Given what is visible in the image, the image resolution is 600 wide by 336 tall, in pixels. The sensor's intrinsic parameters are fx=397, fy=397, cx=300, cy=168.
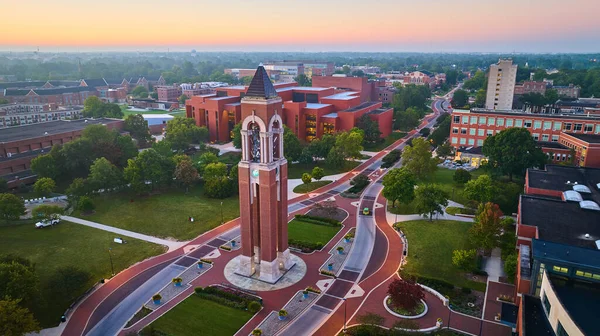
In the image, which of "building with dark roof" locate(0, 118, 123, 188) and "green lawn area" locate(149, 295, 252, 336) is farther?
"building with dark roof" locate(0, 118, 123, 188)

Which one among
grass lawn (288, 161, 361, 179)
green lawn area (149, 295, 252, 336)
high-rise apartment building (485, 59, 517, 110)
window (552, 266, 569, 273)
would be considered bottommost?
green lawn area (149, 295, 252, 336)

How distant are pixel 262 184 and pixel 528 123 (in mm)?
75073

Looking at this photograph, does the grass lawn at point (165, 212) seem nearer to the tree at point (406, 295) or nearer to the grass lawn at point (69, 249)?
the grass lawn at point (69, 249)

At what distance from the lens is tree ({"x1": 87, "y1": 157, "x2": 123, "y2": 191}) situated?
65.9 m

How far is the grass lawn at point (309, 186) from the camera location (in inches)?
2901

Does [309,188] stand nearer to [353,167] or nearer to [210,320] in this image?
[353,167]

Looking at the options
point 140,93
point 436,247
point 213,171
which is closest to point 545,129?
point 436,247

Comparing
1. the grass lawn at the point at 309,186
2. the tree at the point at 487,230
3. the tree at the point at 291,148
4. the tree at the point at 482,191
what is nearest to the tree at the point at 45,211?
the grass lawn at the point at 309,186

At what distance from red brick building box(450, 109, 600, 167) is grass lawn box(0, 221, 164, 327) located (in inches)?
2854

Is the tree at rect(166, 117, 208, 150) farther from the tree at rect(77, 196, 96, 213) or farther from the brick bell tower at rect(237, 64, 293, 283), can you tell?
the brick bell tower at rect(237, 64, 293, 283)

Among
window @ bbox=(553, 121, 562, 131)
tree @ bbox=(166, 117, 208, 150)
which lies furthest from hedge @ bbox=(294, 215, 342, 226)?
window @ bbox=(553, 121, 562, 131)

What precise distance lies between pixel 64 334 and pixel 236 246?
825 inches

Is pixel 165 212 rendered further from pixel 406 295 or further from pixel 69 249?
pixel 406 295

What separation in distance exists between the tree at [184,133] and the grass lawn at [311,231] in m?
50.0
